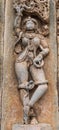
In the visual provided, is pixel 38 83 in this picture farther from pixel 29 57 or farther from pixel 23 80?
pixel 29 57

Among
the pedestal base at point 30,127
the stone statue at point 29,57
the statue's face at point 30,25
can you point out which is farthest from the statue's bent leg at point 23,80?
the statue's face at point 30,25

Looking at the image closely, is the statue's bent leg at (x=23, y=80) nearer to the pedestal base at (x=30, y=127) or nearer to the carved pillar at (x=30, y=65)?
the carved pillar at (x=30, y=65)

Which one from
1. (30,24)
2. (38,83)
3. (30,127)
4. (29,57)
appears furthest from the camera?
(30,24)

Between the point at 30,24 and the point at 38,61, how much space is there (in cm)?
50

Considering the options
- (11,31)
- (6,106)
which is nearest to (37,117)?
(6,106)

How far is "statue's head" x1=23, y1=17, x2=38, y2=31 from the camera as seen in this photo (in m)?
4.42

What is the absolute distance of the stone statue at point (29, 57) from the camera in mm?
4176

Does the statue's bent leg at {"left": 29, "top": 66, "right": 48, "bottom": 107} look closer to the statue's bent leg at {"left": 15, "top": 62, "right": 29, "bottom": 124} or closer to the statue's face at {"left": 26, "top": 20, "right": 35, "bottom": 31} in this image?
the statue's bent leg at {"left": 15, "top": 62, "right": 29, "bottom": 124}

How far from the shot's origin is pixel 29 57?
432 cm

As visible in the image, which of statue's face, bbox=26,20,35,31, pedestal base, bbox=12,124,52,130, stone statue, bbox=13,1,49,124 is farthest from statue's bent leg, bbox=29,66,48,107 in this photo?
statue's face, bbox=26,20,35,31

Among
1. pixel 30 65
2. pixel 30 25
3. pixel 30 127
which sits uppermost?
pixel 30 25

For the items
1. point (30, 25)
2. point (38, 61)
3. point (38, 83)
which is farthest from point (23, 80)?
point (30, 25)

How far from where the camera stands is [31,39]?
14.4 feet

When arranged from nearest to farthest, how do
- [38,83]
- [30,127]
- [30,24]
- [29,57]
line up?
1. [30,127]
2. [38,83]
3. [29,57]
4. [30,24]
